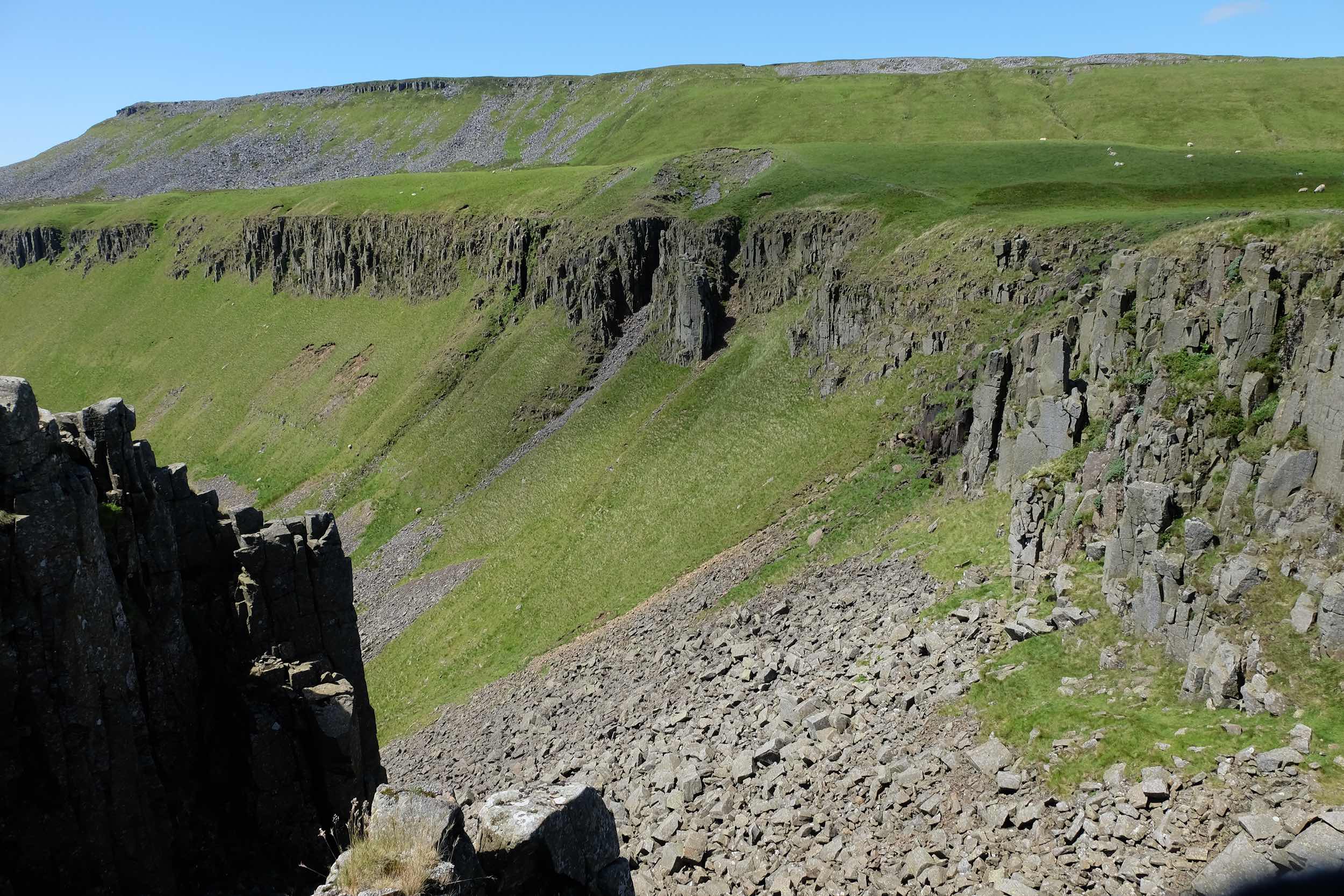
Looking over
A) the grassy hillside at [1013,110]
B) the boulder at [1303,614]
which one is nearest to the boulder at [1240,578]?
the boulder at [1303,614]

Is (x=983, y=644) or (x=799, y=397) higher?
(x=799, y=397)

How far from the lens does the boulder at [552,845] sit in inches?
559

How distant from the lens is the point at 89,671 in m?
16.7

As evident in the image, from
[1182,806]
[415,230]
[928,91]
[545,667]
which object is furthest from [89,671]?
[928,91]

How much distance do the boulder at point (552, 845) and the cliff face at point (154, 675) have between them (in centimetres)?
661

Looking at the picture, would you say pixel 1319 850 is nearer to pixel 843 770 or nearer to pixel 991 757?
pixel 991 757

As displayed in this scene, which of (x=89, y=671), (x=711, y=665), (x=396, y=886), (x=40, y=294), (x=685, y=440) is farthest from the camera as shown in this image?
(x=40, y=294)

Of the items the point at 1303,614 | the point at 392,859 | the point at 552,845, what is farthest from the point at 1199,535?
the point at 392,859

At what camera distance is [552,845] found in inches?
571

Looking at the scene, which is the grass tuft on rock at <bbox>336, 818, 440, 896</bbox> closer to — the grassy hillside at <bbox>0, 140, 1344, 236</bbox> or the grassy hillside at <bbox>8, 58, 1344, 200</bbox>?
the grassy hillside at <bbox>0, 140, 1344, 236</bbox>

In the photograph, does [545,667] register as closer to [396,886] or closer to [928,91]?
[396,886]

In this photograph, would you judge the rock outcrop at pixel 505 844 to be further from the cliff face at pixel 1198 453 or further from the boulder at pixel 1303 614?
the boulder at pixel 1303 614

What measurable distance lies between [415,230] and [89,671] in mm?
103081

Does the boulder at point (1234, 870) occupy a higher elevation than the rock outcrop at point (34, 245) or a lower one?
lower
